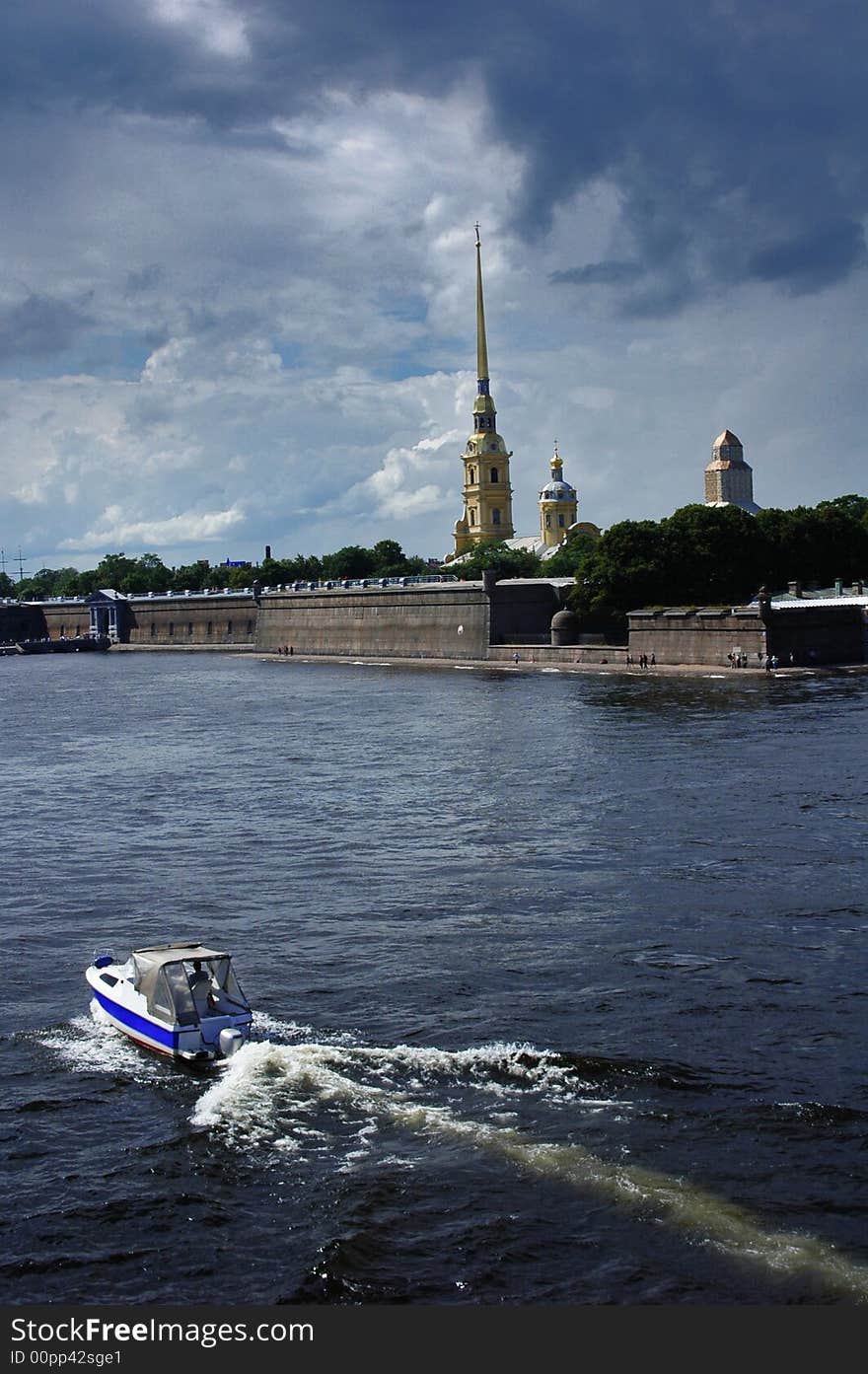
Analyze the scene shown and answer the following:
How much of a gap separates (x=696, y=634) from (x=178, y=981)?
42.7 m

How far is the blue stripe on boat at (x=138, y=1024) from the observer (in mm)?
12617

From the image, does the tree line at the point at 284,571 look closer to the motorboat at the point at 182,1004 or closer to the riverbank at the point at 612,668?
the riverbank at the point at 612,668

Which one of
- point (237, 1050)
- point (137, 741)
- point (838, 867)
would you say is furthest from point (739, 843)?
point (137, 741)

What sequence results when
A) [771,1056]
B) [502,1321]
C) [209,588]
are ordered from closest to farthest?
[502,1321]
[771,1056]
[209,588]

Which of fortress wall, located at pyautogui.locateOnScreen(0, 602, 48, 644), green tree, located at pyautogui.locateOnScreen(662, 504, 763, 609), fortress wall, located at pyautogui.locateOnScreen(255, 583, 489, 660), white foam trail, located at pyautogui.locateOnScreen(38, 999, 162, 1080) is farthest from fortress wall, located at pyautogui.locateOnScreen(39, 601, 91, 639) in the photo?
white foam trail, located at pyautogui.locateOnScreen(38, 999, 162, 1080)

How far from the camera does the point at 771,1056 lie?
1215 cm

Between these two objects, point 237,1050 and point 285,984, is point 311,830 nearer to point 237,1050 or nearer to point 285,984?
point 285,984

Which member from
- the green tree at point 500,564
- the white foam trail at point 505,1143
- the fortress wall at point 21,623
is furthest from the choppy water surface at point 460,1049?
the fortress wall at point 21,623

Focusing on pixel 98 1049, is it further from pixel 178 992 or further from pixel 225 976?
pixel 225 976

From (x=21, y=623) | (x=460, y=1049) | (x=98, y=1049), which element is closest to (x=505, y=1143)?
(x=460, y=1049)

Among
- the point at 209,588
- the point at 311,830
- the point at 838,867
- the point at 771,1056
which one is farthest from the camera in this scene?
the point at 209,588

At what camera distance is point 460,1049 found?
491 inches

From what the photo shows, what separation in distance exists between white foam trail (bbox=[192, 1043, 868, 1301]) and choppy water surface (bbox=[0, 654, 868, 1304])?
29 millimetres

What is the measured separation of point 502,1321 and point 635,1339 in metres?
1.12
